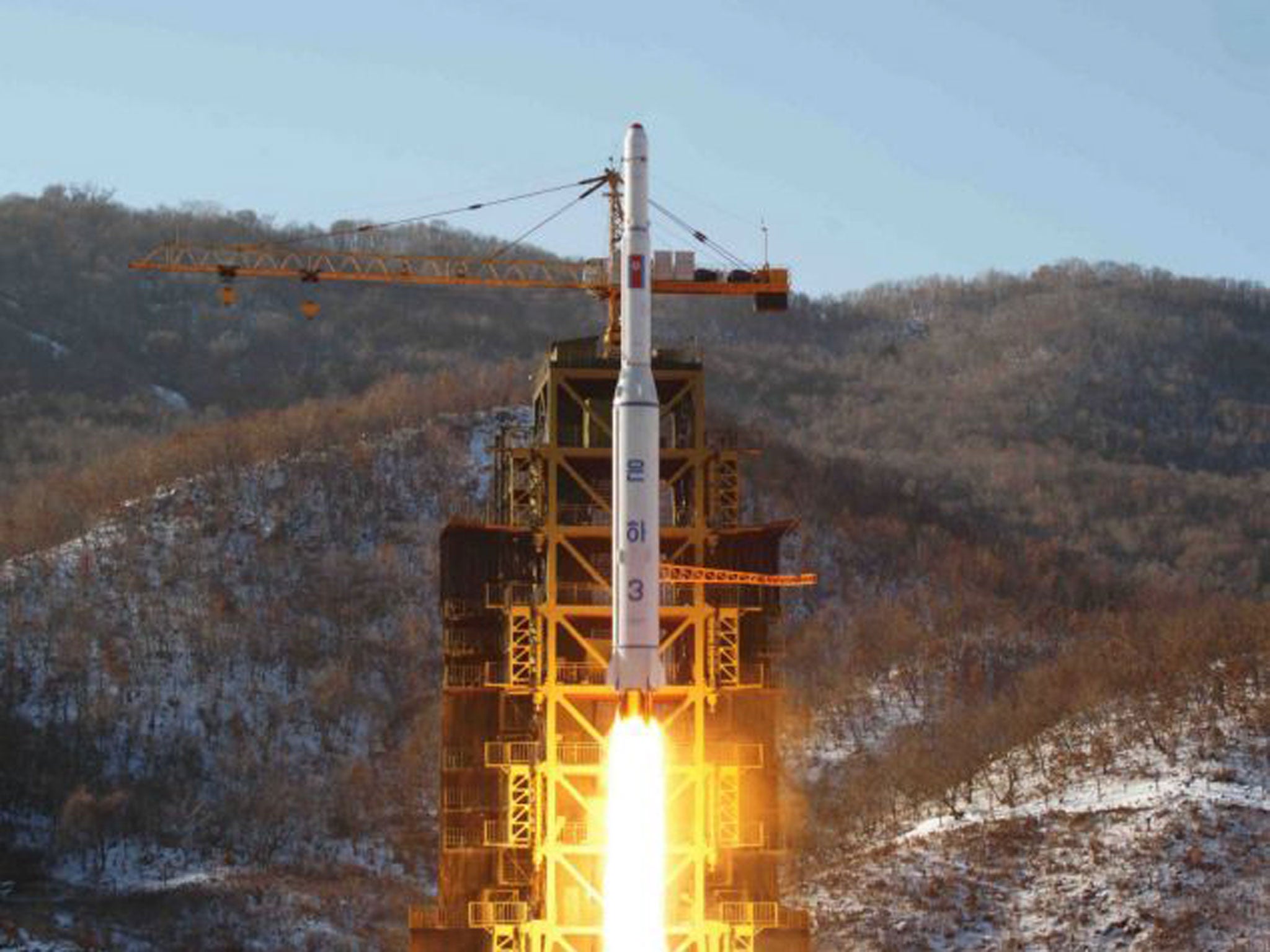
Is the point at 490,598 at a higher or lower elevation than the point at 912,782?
higher

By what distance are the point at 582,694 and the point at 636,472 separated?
477 inches

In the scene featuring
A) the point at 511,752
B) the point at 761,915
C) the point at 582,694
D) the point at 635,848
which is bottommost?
the point at 761,915

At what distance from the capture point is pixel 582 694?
69.9 metres

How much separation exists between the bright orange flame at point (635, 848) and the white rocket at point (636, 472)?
110 inches

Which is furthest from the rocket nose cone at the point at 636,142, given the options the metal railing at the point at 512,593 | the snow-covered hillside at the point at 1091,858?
the snow-covered hillside at the point at 1091,858

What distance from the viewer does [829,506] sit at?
158375 mm

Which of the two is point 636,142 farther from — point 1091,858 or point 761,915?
point 1091,858

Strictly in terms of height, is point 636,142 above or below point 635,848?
above

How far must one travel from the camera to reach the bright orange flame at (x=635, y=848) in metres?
59.9

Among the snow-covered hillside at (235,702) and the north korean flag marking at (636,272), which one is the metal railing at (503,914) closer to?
the north korean flag marking at (636,272)

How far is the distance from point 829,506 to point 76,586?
52.0m

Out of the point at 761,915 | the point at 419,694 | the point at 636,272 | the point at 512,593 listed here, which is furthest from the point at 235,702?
the point at 636,272

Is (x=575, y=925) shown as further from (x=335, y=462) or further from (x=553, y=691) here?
(x=335, y=462)

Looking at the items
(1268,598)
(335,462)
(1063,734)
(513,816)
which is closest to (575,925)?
(513,816)
